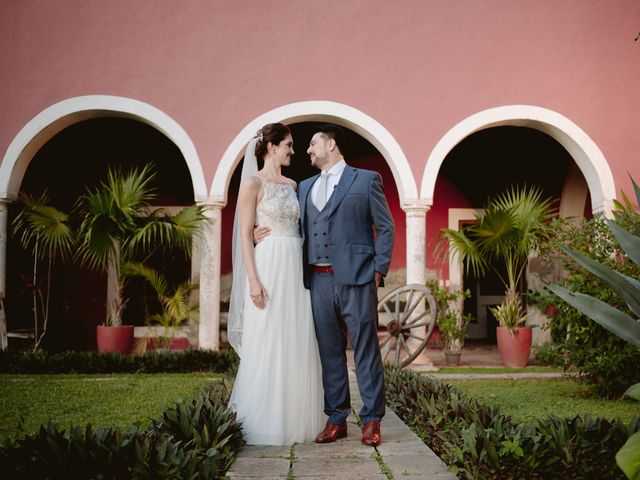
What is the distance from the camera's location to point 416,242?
7.69 meters

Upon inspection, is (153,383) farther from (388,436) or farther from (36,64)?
(36,64)

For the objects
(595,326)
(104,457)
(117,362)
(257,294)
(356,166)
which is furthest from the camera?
(356,166)

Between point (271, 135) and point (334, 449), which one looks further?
point (271, 135)

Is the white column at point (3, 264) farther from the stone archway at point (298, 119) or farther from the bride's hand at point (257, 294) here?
the bride's hand at point (257, 294)

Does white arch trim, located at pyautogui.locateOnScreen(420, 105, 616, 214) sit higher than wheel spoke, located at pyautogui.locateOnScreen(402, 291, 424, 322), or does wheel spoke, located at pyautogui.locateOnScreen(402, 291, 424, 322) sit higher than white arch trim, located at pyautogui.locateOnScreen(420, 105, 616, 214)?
white arch trim, located at pyautogui.locateOnScreen(420, 105, 616, 214)

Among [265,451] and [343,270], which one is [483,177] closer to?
[343,270]

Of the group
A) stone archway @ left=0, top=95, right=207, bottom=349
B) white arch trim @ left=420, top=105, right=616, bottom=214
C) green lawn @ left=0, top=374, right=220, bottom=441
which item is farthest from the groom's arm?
stone archway @ left=0, top=95, right=207, bottom=349

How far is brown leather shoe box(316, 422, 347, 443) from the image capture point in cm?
327

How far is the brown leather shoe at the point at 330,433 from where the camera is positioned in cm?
327

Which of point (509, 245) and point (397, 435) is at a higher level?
point (509, 245)

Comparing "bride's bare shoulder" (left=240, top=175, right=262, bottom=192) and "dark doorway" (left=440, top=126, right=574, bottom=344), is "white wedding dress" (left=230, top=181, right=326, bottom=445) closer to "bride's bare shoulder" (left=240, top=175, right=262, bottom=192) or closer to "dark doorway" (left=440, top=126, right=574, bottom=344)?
"bride's bare shoulder" (left=240, top=175, right=262, bottom=192)

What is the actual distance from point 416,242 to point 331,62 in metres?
2.58

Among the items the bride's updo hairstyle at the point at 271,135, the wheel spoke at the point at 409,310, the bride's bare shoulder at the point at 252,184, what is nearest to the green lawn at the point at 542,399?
the wheel spoke at the point at 409,310

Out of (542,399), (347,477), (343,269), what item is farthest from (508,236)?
(347,477)
